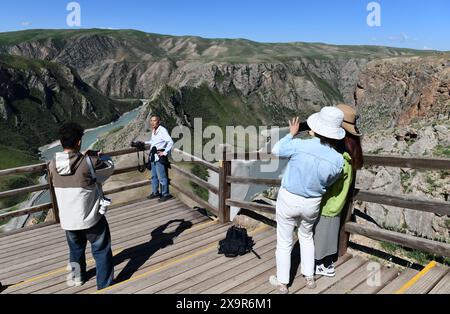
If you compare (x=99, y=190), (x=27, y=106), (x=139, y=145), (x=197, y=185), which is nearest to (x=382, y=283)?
(x=99, y=190)

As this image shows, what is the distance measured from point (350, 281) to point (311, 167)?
1.88m

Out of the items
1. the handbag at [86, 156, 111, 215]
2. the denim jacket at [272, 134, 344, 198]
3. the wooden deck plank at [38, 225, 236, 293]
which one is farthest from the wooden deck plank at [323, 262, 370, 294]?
the handbag at [86, 156, 111, 215]

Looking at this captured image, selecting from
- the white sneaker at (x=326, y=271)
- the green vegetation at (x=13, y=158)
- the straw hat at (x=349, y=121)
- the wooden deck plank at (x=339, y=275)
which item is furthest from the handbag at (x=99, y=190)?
the green vegetation at (x=13, y=158)

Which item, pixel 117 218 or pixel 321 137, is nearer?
pixel 321 137

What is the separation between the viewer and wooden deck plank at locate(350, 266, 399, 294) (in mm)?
4691

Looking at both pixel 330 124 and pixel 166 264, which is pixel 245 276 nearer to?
pixel 166 264

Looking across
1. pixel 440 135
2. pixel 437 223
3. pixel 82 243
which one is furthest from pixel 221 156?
pixel 440 135

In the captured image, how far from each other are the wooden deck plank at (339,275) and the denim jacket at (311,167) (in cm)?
137

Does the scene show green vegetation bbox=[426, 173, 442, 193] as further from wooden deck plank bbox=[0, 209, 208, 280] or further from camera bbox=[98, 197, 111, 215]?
camera bbox=[98, 197, 111, 215]

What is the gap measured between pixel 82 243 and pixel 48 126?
190751 millimetres

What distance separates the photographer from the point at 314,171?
413cm
